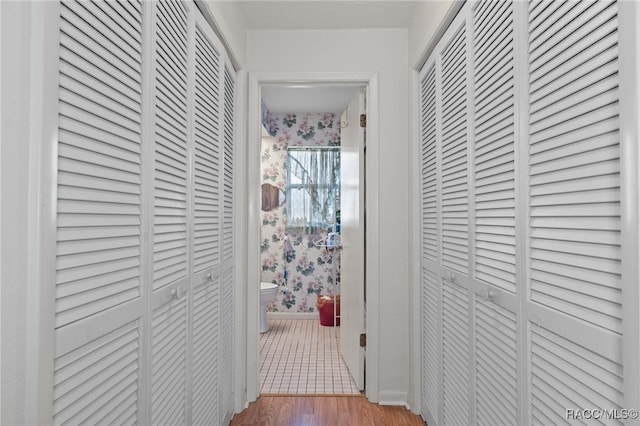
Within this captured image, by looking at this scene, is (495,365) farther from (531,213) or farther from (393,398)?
(393,398)

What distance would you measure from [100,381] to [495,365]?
1181 mm

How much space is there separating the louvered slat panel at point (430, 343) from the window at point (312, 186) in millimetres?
2488

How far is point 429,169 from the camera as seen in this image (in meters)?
2.15

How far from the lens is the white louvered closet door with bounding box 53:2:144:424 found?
77 cm

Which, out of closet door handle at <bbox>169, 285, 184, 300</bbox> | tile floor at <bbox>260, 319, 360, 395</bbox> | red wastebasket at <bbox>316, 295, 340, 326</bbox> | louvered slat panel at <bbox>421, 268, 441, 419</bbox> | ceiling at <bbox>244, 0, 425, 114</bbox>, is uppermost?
ceiling at <bbox>244, 0, 425, 114</bbox>

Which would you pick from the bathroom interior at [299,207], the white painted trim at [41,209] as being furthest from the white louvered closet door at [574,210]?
the bathroom interior at [299,207]

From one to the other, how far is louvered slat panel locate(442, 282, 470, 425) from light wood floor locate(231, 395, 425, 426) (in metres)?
0.50

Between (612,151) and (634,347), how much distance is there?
38 centimetres

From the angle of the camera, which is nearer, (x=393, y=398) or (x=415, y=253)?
(x=415, y=253)

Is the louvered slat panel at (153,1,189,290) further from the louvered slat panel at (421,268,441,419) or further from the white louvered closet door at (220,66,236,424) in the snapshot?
the louvered slat panel at (421,268,441,419)

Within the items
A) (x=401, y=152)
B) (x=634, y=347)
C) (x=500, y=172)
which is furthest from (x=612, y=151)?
(x=401, y=152)

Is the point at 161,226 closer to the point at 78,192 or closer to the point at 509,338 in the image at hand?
the point at 78,192

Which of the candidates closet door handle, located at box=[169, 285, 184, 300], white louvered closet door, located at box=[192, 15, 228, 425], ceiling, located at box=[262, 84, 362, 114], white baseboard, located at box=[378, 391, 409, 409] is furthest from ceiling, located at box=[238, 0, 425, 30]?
white baseboard, located at box=[378, 391, 409, 409]

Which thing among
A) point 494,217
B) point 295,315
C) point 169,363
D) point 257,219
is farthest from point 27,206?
point 295,315
